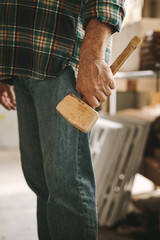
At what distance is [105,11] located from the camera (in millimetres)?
569

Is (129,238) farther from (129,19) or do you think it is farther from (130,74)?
(129,19)

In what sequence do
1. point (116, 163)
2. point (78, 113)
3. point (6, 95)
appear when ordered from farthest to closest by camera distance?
point (116, 163) → point (6, 95) → point (78, 113)

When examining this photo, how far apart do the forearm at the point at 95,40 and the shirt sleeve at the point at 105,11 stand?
1cm

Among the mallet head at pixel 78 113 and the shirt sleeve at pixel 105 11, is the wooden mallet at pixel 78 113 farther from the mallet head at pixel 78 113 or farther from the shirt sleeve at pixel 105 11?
the shirt sleeve at pixel 105 11

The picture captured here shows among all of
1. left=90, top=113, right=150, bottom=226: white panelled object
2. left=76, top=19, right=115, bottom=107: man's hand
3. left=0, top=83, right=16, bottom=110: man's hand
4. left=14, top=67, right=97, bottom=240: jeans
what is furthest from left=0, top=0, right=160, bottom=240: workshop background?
left=76, top=19, right=115, bottom=107: man's hand

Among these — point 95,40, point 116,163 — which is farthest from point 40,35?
point 116,163

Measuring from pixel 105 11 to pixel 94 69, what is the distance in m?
0.12

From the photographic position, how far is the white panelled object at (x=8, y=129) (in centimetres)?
265

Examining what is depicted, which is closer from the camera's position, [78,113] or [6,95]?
Answer: [78,113]

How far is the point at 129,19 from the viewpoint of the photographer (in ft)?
6.19

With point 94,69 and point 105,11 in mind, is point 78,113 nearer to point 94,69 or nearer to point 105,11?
point 94,69

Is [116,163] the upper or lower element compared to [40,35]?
lower

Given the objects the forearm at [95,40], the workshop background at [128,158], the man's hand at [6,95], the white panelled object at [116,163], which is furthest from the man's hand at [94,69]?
the white panelled object at [116,163]

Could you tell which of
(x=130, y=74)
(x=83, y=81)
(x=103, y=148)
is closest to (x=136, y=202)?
(x=103, y=148)
